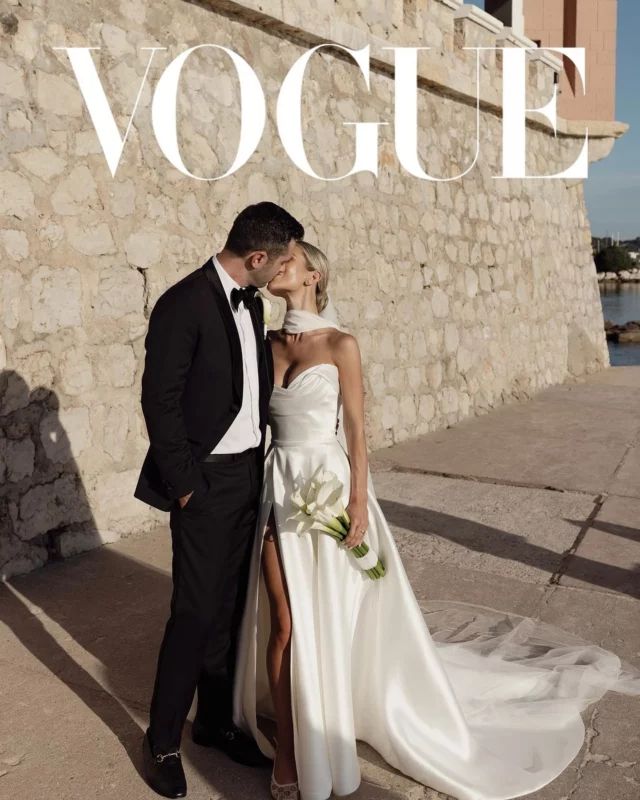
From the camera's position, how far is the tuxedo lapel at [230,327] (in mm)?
2621

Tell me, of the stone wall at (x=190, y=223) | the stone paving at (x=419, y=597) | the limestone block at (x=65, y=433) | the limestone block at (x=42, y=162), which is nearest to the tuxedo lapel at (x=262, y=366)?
the stone paving at (x=419, y=597)

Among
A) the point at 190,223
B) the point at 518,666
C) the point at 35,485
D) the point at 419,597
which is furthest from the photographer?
the point at 190,223

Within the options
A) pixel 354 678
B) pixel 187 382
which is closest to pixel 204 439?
pixel 187 382

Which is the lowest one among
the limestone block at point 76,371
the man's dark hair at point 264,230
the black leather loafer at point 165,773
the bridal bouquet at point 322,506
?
the black leather loafer at point 165,773

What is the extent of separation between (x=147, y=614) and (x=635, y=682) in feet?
6.90

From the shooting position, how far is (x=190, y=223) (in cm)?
561

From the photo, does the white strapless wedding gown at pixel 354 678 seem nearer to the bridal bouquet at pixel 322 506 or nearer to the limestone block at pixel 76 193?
the bridal bouquet at pixel 322 506

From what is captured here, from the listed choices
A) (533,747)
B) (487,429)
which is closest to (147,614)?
(533,747)

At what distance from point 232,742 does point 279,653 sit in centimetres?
39

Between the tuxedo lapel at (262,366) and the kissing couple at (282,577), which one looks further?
the tuxedo lapel at (262,366)

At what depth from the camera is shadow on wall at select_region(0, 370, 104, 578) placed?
4445 mm

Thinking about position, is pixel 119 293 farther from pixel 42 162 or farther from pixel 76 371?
pixel 42 162

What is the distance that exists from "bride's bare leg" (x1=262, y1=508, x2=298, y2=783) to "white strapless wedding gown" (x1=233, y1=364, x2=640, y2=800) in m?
0.05

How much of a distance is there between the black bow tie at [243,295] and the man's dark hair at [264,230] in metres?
0.11
